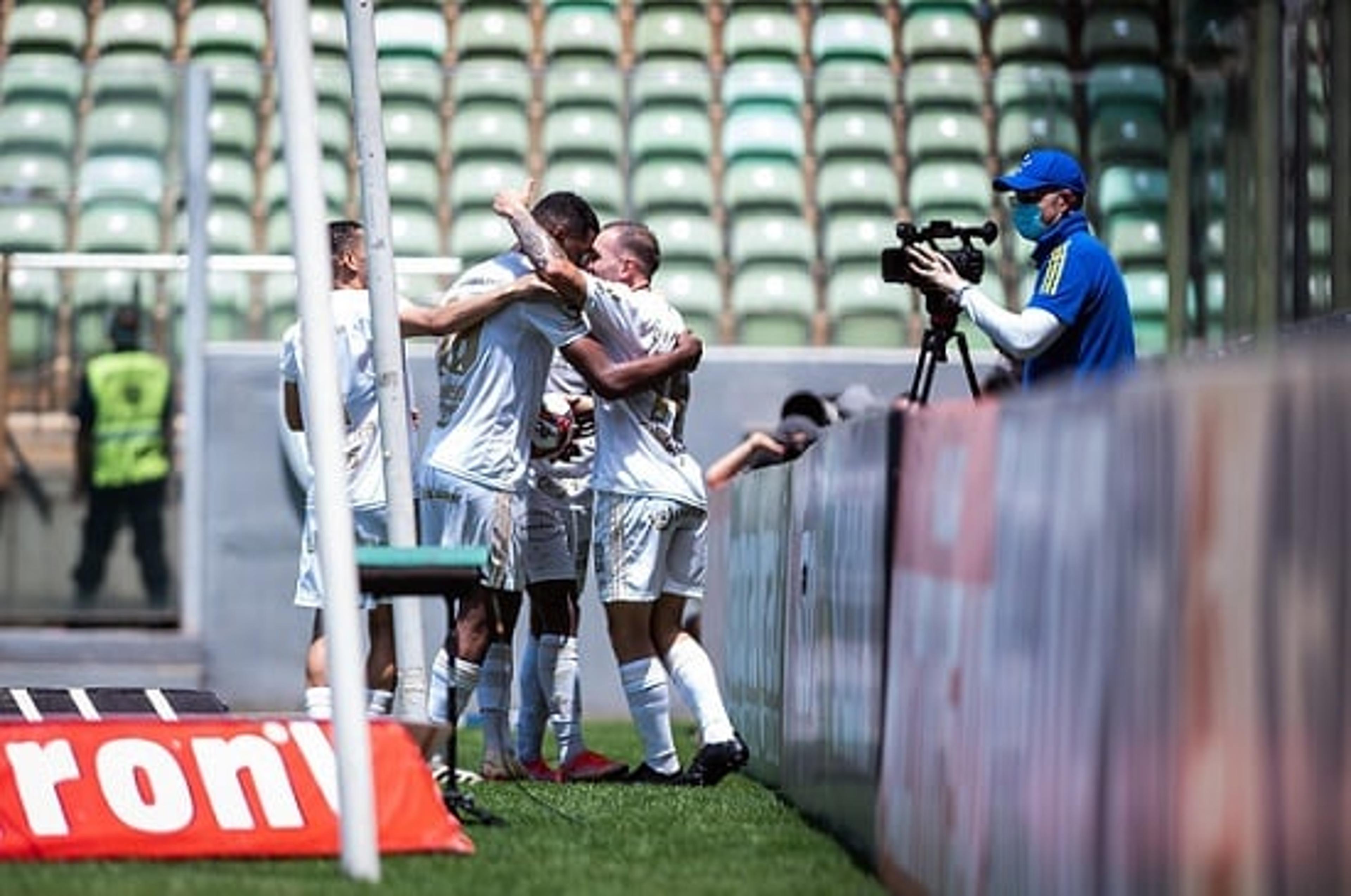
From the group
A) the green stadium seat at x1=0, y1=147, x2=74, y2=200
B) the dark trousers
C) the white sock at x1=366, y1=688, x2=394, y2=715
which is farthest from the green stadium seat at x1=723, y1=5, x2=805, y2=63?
the white sock at x1=366, y1=688, x2=394, y2=715

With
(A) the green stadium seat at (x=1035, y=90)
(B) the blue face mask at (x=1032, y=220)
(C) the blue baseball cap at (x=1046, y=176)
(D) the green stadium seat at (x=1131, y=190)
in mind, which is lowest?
(B) the blue face mask at (x=1032, y=220)

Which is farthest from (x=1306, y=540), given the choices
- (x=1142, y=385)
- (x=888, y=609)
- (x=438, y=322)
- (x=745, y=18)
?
(x=745, y=18)

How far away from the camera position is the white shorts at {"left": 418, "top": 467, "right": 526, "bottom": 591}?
34.3 feet

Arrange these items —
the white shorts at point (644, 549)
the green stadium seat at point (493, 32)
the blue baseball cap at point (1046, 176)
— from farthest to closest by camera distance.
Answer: the green stadium seat at point (493, 32) < the white shorts at point (644, 549) < the blue baseball cap at point (1046, 176)

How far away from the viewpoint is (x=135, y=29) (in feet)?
70.8

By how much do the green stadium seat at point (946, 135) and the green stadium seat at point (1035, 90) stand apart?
0.19 meters

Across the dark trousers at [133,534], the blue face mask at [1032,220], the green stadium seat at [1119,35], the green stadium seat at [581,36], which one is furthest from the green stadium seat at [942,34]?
the blue face mask at [1032,220]

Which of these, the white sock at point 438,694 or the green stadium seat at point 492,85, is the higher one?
the green stadium seat at point 492,85

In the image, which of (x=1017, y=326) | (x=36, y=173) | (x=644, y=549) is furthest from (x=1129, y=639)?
(x=36, y=173)

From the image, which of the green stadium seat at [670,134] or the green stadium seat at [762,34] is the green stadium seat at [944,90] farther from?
the green stadium seat at [762,34]

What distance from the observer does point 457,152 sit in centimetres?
1998

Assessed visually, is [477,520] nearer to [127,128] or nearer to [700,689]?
[700,689]

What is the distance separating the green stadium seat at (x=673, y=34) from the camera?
70.6 ft

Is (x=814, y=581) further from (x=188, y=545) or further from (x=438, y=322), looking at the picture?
(x=188, y=545)
